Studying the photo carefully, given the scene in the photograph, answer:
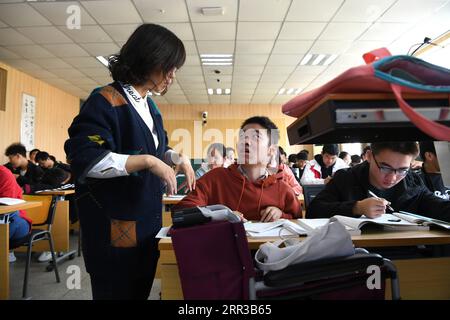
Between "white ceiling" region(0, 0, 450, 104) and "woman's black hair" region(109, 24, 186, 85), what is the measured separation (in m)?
2.81

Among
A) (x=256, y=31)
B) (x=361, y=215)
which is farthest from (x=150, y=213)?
(x=256, y=31)

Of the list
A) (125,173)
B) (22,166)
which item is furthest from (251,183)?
(22,166)

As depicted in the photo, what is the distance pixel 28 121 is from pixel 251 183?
6.54 metres

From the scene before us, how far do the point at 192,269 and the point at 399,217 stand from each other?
0.87 m

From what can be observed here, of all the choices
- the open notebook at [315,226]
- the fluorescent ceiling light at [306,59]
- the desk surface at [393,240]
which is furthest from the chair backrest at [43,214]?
the fluorescent ceiling light at [306,59]

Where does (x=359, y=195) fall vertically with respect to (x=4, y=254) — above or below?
above

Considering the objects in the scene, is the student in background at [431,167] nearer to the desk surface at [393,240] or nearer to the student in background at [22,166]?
the desk surface at [393,240]

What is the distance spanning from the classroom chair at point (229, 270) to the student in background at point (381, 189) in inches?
23.7

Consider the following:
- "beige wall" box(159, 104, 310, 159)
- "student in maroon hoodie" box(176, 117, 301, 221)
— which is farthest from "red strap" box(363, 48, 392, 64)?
"beige wall" box(159, 104, 310, 159)

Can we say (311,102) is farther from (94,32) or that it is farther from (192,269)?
(94,32)

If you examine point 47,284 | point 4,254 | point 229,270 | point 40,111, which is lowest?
point 47,284

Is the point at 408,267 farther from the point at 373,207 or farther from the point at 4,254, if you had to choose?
the point at 4,254

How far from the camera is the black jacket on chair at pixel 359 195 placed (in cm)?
130

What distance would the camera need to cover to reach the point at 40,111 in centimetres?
677
